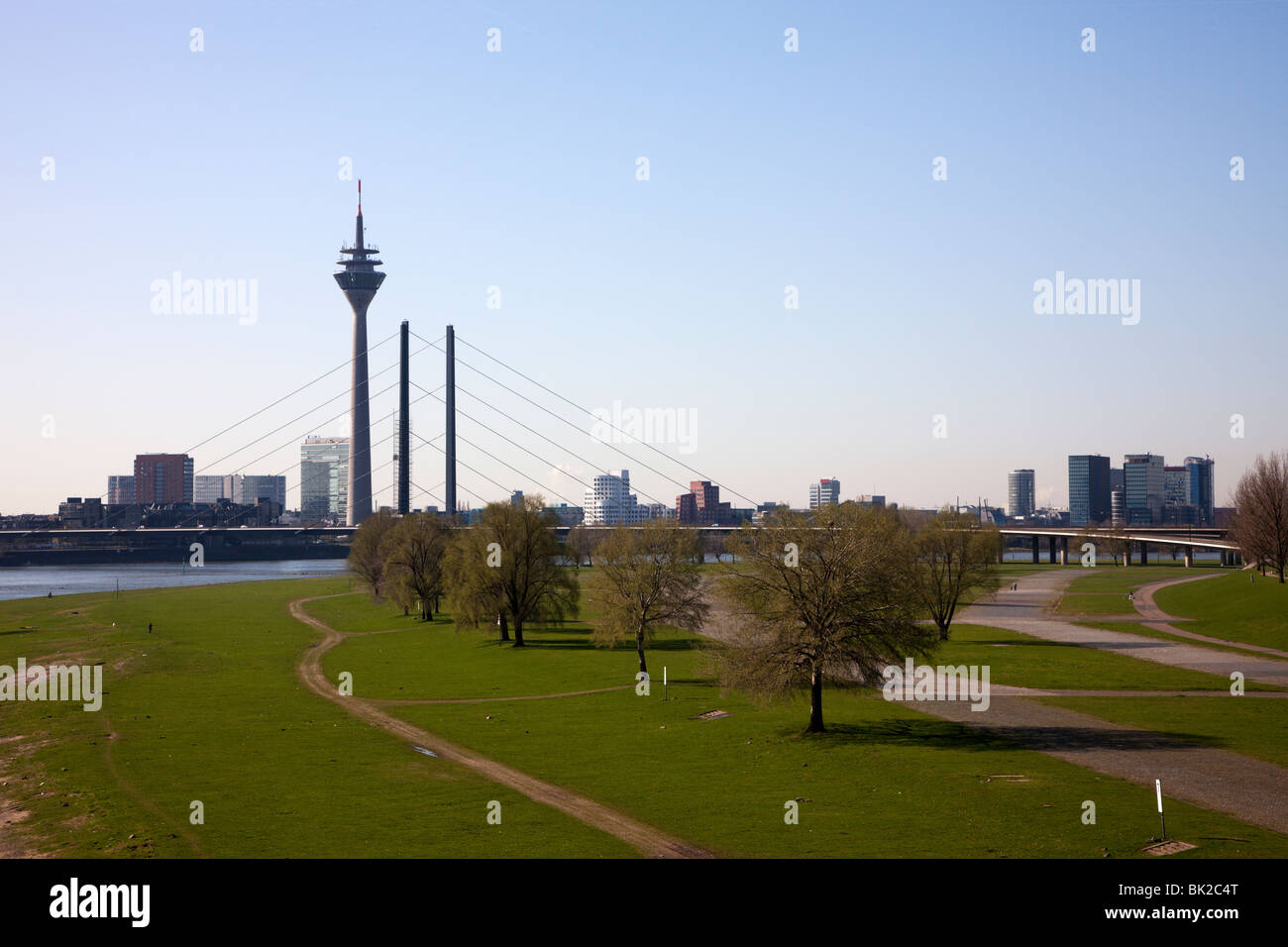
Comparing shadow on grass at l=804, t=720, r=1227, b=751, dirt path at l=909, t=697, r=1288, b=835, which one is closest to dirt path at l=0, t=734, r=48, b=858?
shadow on grass at l=804, t=720, r=1227, b=751

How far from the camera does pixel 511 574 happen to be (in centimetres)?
7200

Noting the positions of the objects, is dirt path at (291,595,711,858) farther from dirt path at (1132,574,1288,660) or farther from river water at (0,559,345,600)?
river water at (0,559,345,600)

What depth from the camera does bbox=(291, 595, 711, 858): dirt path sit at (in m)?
25.8

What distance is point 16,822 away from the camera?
97.7 ft

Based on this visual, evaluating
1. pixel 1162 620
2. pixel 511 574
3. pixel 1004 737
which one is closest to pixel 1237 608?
pixel 1162 620

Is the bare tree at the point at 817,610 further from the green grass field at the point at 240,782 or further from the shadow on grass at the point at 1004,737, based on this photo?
the green grass field at the point at 240,782

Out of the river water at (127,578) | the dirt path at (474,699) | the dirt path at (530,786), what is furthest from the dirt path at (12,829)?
the river water at (127,578)

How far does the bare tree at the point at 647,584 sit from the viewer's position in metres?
58.4

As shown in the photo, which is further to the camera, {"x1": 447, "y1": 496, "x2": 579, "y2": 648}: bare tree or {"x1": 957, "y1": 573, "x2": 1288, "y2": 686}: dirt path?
{"x1": 447, "y1": 496, "x2": 579, "y2": 648}: bare tree

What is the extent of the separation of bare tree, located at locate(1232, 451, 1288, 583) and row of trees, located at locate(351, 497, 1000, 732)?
24.0 metres
